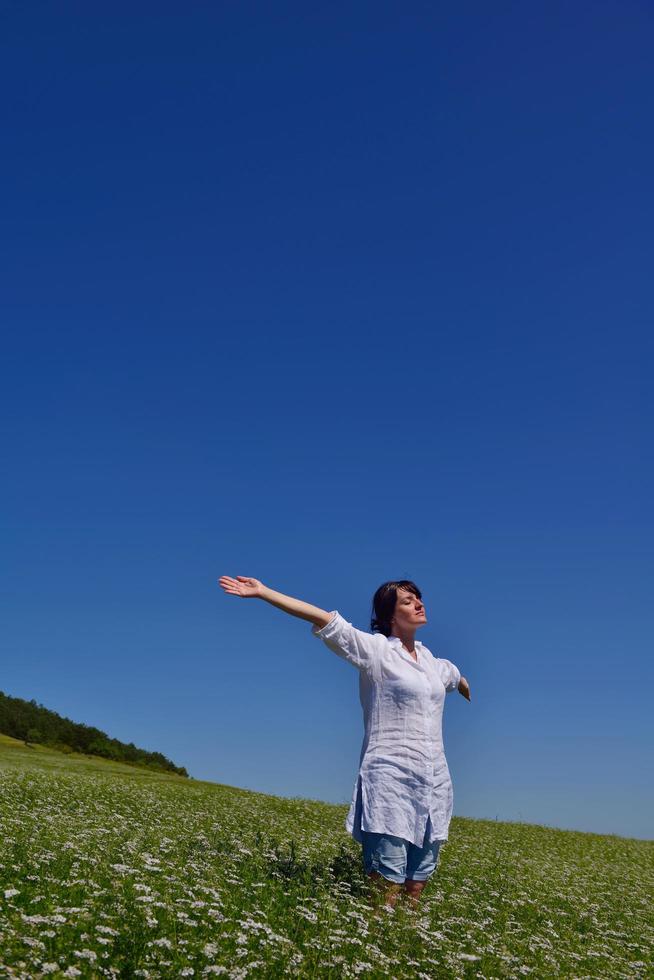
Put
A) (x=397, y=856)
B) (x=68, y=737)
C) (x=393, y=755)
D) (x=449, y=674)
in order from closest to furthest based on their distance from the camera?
(x=397, y=856), (x=393, y=755), (x=449, y=674), (x=68, y=737)

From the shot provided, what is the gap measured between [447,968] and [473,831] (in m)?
16.7

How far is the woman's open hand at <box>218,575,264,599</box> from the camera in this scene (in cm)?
771

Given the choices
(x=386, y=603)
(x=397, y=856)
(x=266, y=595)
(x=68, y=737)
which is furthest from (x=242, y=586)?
(x=68, y=737)

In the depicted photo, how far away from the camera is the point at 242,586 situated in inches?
306

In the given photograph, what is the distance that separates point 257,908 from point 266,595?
305 cm

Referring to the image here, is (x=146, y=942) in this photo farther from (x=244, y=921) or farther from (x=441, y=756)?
(x=441, y=756)

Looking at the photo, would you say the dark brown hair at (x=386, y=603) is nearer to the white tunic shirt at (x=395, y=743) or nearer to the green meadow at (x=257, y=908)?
the white tunic shirt at (x=395, y=743)

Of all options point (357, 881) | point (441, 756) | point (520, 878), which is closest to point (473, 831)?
point (520, 878)

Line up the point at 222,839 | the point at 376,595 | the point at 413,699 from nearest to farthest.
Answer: the point at 413,699 < the point at 376,595 < the point at 222,839

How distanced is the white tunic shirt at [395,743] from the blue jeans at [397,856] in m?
0.13

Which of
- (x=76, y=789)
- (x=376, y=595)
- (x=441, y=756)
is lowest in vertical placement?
(x=76, y=789)

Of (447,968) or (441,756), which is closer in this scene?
(447,968)

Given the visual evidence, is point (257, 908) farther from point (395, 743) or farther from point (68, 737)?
point (68, 737)

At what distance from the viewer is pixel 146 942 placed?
648 cm
